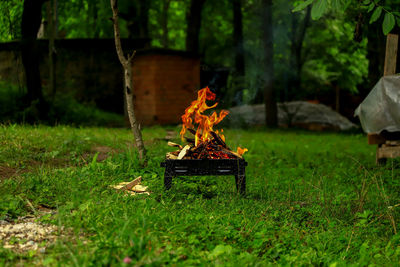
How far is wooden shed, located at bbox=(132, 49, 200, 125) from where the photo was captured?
21.7 meters

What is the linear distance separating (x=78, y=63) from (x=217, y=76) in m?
8.97

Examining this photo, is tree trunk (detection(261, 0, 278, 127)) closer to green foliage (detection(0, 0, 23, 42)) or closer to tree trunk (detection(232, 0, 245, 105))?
tree trunk (detection(232, 0, 245, 105))

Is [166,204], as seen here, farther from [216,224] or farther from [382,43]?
[382,43]

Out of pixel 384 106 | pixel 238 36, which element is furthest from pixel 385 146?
pixel 238 36

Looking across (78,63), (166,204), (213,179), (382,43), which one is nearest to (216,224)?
(166,204)

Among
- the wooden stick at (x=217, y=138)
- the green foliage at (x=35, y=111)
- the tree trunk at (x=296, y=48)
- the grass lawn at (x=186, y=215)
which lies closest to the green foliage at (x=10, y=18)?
the green foliage at (x=35, y=111)

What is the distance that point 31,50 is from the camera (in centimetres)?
1675

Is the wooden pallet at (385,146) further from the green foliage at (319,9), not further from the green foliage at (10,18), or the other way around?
the green foliage at (10,18)

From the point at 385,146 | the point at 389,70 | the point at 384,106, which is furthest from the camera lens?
the point at 385,146

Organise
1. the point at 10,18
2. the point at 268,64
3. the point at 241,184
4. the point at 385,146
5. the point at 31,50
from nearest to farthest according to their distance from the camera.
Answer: the point at 241,184, the point at 385,146, the point at 10,18, the point at 31,50, the point at 268,64

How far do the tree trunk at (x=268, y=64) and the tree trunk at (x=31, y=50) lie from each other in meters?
10.0

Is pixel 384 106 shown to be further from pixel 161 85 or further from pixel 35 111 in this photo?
pixel 161 85

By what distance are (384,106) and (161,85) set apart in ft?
45.1

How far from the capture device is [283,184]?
8164 millimetres
